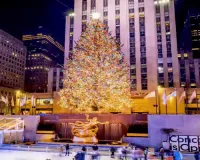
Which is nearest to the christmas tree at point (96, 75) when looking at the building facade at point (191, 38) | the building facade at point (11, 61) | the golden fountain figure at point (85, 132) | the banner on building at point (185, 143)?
the golden fountain figure at point (85, 132)

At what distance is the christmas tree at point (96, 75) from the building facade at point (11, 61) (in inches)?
3265

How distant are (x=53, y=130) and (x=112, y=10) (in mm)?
41244

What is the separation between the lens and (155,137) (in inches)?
928

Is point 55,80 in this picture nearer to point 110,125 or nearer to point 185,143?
point 110,125

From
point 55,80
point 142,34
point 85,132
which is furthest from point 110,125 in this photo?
point 55,80

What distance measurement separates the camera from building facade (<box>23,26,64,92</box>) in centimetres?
14200

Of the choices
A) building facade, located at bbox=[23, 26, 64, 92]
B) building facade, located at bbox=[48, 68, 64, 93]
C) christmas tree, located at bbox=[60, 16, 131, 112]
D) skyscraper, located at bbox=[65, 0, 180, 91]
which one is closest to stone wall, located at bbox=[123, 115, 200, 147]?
christmas tree, located at bbox=[60, 16, 131, 112]

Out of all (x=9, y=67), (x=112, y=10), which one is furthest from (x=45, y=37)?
(x=112, y=10)

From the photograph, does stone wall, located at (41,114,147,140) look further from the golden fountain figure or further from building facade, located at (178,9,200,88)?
building facade, located at (178,9,200,88)

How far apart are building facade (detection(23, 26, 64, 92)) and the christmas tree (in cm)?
10537

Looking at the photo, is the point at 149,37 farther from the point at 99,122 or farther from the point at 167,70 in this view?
the point at 99,122

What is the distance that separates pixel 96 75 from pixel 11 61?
312ft

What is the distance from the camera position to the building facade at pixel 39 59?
142000 millimetres

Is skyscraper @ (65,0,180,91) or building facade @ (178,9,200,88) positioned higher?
building facade @ (178,9,200,88)
